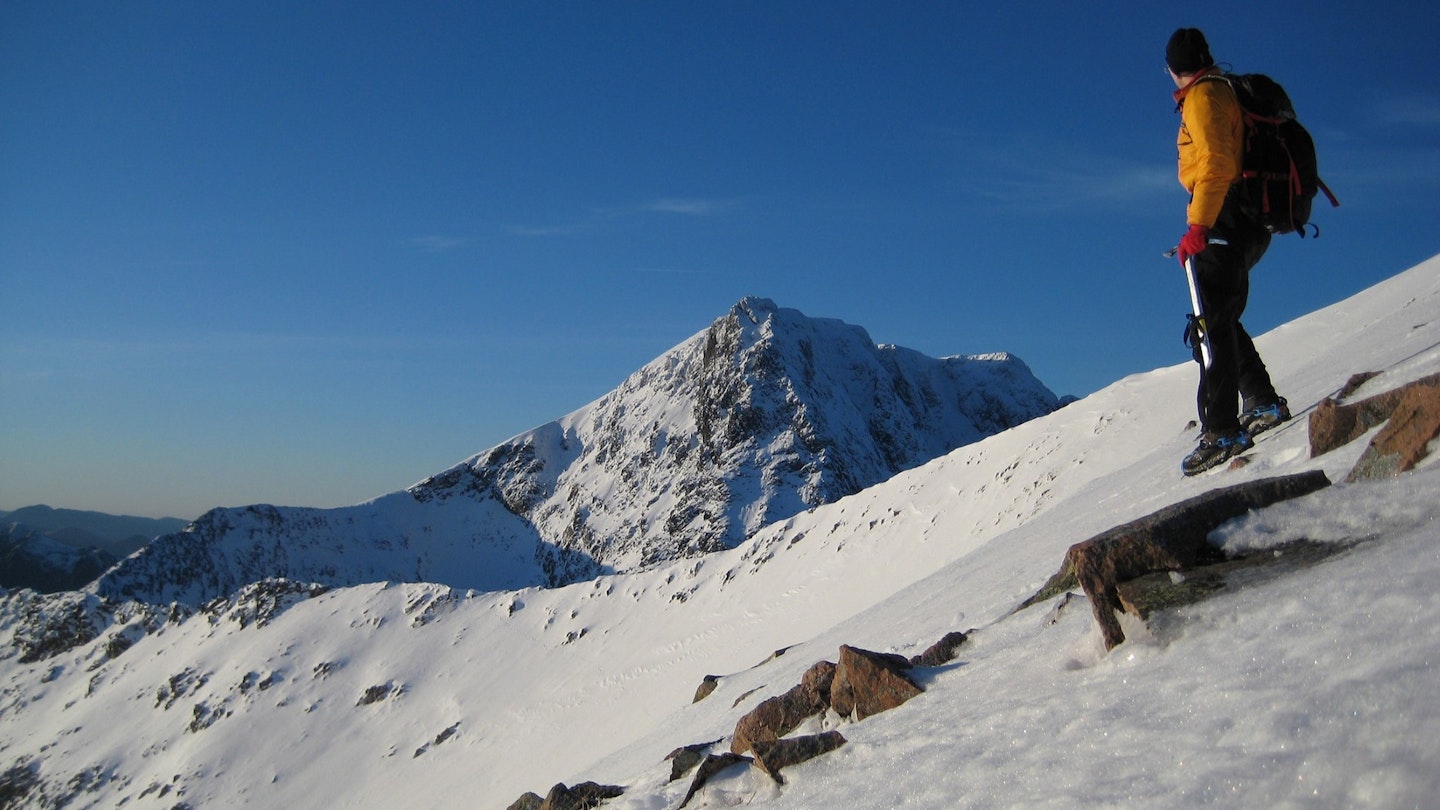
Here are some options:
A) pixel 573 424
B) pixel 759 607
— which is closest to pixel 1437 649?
pixel 759 607

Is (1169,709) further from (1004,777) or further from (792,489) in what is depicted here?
(792,489)

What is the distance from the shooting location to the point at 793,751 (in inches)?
197

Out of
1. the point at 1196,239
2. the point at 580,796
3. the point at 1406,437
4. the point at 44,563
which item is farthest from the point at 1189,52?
the point at 44,563

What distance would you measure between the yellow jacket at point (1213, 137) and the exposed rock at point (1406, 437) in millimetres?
2195

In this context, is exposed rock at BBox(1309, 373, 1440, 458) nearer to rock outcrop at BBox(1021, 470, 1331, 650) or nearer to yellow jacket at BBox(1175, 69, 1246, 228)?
yellow jacket at BBox(1175, 69, 1246, 228)

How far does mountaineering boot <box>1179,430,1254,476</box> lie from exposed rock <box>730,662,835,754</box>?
3.96 meters

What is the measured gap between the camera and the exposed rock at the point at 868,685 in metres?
5.41

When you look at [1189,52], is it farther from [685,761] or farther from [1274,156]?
[685,761]

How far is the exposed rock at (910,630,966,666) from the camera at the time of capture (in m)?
5.95

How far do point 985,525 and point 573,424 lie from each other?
A: 126705 millimetres

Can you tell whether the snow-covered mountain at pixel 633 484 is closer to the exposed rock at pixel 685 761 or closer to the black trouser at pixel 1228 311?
the exposed rock at pixel 685 761

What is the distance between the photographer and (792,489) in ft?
400

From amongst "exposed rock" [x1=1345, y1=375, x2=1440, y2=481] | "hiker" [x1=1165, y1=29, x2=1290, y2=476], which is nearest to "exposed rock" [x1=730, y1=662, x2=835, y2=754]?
"exposed rock" [x1=1345, y1=375, x2=1440, y2=481]

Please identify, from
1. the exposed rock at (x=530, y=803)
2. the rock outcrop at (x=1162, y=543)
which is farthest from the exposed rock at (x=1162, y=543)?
the exposed rock at (x=530, y=803)
